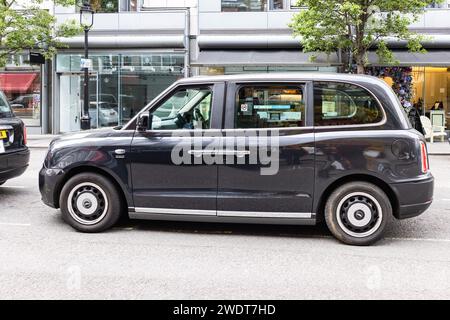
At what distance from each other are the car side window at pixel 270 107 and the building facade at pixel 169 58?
14.5 metres

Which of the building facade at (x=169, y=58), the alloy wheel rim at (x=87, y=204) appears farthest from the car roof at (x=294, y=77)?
the building facade at (x=169, y=58)

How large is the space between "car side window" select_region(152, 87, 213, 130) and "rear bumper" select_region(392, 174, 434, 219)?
2.31m

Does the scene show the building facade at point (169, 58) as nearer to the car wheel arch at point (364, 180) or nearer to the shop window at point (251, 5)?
the shop window at point (251, 5)

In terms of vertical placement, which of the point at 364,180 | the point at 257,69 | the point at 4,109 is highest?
the point at 257,69

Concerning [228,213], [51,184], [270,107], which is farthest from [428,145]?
[51,184]

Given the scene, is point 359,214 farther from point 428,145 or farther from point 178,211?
point 428,145

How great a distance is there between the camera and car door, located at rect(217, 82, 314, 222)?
18.7 feet

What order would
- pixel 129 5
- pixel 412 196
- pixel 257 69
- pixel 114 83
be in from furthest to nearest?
pixel 129 5
pixel 114 83
pixel 257 69
pixel 412 196

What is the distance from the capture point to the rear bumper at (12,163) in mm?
7934

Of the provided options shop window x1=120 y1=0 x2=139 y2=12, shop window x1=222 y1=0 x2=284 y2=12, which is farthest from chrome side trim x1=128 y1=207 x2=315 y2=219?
shop window x1=120 y1=0 x2=139 y2=12

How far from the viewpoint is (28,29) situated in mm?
19797

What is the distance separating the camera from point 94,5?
22.8 m

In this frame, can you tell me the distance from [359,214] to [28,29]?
17.7 meters
